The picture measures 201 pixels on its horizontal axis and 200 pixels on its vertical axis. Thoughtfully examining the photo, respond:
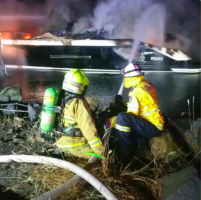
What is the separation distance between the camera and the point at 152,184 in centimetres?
254

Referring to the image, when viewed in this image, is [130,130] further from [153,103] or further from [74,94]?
[74,94]

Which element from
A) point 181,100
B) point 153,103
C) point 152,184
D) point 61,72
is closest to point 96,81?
point 61,72

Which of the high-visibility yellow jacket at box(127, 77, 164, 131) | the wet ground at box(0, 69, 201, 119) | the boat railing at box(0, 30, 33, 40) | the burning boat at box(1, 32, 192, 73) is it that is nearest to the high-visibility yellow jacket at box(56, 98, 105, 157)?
the high-visibility yellow jacket at box(127, 77, 164, 131)

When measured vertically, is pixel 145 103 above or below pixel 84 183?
above

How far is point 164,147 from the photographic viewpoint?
10.5 feet

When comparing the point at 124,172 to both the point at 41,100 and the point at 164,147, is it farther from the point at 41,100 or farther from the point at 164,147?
the point at 41,100

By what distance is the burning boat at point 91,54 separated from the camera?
34.2 ft

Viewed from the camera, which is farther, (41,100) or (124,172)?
(41,100)

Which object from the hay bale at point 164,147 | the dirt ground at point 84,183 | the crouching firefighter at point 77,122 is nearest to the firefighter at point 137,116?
the hay bale at point 164,147

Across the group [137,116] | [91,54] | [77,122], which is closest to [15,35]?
[91,54]

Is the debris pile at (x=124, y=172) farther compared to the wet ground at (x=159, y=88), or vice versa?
the wet ground at (x=159, y=88)

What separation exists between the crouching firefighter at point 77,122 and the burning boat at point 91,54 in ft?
27.2

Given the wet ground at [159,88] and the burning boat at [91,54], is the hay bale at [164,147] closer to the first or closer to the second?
the wet ground at [159,88]

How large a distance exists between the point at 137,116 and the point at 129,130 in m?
0.25
